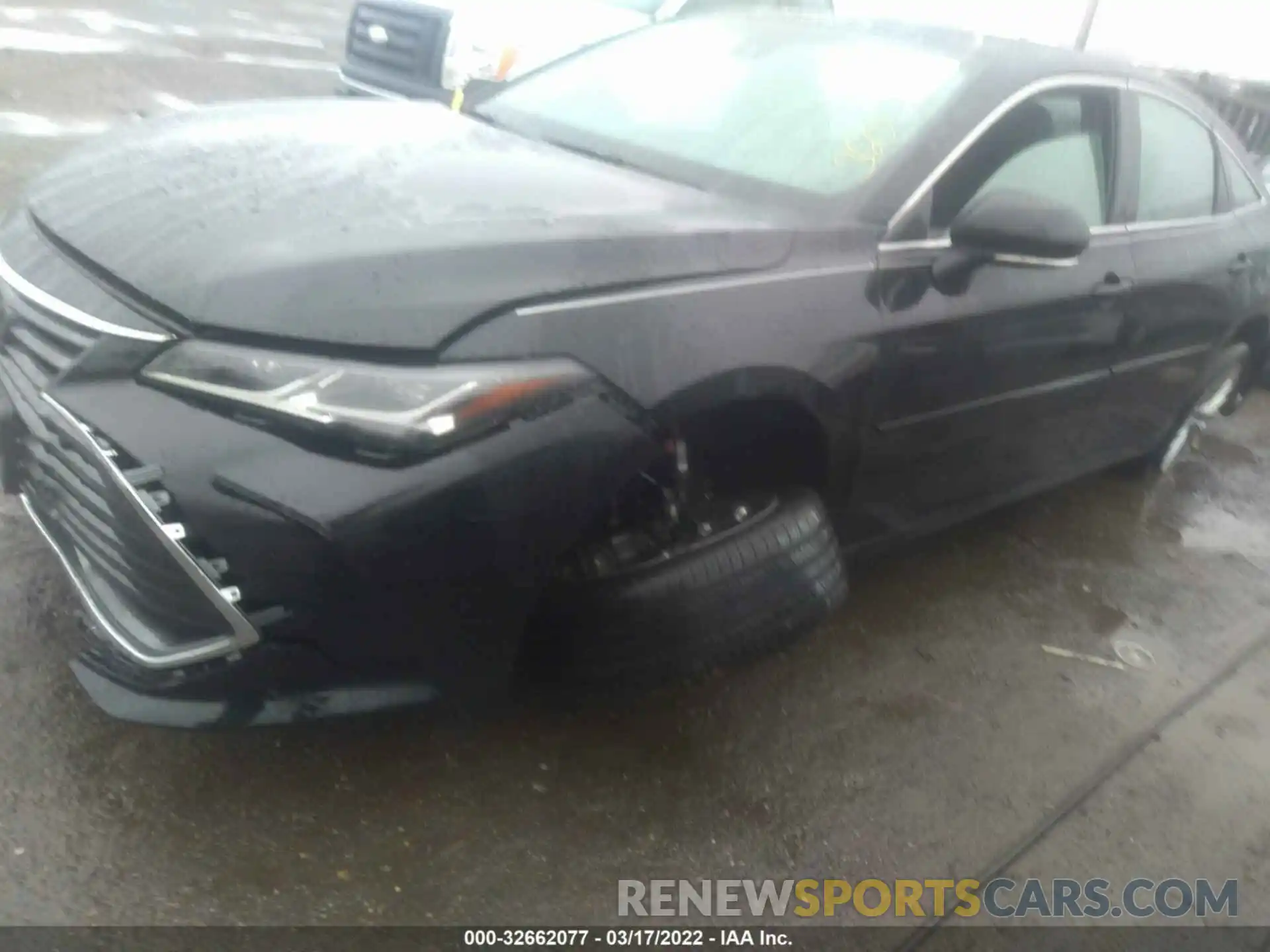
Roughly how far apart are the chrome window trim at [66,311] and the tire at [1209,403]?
4.13 metres

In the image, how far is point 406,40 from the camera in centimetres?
→ 737

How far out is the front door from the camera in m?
2.99

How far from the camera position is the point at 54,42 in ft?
32.2

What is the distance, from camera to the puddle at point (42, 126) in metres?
6.97

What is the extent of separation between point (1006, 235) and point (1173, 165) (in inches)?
63.7

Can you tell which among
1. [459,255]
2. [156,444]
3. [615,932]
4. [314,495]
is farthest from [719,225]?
[615,932]

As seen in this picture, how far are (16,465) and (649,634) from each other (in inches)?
55.4

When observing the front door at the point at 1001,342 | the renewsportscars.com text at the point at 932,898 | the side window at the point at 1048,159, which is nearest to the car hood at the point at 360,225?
the front door at the point at 1001,342

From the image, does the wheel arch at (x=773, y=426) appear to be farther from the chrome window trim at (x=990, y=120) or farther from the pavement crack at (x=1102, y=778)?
the pavement crack at (x=1102, y=778)

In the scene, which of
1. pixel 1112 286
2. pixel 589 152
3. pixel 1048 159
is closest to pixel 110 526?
pixel 589 152

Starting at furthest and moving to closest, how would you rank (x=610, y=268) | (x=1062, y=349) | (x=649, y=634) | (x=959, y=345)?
(x=1062, y=349) < (x=959, y=345) < (x=649, y=634) < (x=610, y=268)

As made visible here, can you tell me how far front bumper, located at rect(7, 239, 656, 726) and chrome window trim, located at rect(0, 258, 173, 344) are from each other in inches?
0.8

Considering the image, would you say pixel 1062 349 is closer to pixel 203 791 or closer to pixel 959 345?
pixel 959 345

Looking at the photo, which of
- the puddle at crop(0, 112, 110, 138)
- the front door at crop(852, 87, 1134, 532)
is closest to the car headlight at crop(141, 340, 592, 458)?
the front door at crop(852, 87, 1134, 532)
